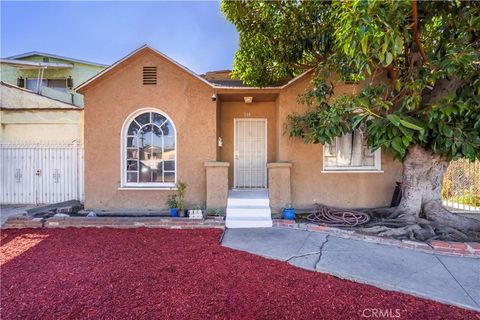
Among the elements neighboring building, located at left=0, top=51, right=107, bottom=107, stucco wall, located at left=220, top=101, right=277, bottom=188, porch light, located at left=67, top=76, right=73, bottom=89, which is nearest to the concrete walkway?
stucco wall, located at left=220, top=101, right=277, bottom=188

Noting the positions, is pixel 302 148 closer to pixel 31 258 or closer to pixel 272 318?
pixel 272 318

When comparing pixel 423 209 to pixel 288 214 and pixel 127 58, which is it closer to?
pixel 288 214

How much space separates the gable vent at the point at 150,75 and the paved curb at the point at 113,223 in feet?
14.9

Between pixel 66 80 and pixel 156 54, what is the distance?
12088 mm

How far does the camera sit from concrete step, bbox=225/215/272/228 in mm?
7168

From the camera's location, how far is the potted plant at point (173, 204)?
26.0 ft

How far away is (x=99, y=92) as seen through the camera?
8477 mm

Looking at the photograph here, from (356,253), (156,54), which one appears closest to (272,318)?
(356,253)

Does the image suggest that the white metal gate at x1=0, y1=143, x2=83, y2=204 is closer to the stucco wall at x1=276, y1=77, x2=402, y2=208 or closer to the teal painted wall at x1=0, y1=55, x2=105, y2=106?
the teal painted wall at x1=0, y1=55, x2=105, y2=106

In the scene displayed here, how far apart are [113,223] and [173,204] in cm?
181

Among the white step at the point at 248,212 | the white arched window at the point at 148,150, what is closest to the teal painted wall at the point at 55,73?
the white arched window at the point at 148,150

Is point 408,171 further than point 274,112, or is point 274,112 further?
point 274,112

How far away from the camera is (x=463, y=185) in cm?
932

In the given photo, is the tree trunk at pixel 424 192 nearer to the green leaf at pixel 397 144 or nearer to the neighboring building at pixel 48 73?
the green leaf at pixel 397 144
